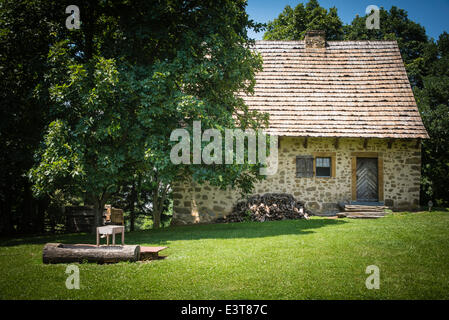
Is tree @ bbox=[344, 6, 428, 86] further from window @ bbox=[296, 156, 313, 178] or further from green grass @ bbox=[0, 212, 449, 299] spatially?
green grass @ bbox=[0, 212, 449, 299]

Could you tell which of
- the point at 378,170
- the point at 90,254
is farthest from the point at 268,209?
the point at 90,254

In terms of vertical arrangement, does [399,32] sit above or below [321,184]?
above

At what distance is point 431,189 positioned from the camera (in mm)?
15648

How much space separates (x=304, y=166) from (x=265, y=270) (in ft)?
28.4

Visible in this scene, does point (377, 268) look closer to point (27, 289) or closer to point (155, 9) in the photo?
point (27, 289)

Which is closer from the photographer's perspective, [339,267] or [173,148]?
[339,267]

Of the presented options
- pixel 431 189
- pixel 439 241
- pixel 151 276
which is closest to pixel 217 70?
pixel 151 276

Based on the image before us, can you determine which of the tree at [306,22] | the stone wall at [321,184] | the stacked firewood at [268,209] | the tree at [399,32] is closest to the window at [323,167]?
the stone wall at [321,184]

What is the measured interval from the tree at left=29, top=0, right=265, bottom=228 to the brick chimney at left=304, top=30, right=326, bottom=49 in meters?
5.89

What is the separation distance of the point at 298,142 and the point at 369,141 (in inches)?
127

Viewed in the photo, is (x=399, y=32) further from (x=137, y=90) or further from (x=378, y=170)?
(x=137, y=90)

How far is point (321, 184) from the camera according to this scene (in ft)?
43.2

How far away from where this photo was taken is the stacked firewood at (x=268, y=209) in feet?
39.4

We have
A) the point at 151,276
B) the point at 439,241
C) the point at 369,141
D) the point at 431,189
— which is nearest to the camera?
the point at 151,276
